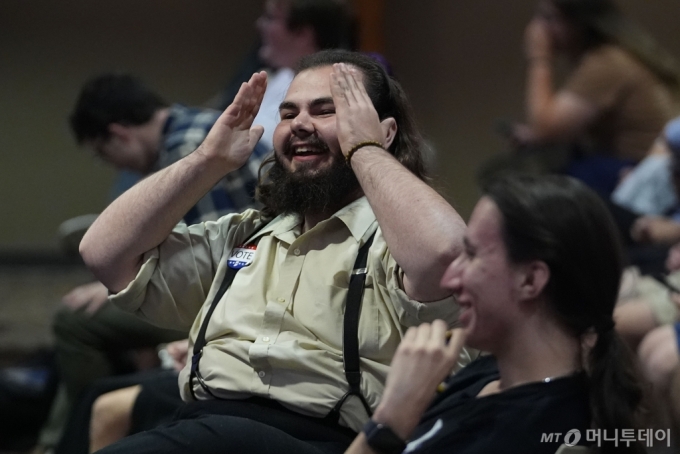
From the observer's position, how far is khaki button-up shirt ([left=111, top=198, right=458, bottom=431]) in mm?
1796

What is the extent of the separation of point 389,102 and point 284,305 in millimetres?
502

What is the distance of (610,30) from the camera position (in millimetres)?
3326

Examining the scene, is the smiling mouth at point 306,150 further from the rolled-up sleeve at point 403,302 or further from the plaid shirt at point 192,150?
the plaid shirt at point 192,150

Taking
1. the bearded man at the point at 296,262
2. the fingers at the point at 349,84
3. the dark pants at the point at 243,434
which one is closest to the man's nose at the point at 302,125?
the bearded man at the point at 296,262

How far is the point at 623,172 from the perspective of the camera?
10.8ft

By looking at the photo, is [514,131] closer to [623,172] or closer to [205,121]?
[623,172]

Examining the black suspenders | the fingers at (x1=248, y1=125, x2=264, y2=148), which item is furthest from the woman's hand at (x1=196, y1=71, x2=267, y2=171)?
the black suspenders

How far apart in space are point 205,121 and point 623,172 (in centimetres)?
142

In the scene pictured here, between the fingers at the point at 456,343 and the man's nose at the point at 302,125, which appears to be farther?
the man's nose at the point at 302,125

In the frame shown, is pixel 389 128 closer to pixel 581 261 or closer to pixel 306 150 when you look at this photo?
pixel 306 150

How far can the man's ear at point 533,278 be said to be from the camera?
1443 millimetres

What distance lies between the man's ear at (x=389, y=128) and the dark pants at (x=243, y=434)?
58 centimetres

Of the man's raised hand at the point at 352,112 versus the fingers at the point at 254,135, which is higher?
the man's raised hand at the point at 352,112

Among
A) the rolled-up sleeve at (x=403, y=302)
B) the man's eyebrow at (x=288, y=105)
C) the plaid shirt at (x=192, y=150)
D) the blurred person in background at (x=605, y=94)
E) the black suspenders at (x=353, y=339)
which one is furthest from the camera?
the blurred person in background at (x=605, y=94)
